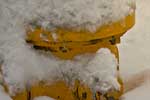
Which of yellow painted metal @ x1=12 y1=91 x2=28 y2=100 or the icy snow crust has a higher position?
the icy snow crust

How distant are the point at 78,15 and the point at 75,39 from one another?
0.21 ft

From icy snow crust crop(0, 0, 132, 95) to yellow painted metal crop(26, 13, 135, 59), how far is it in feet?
0.07

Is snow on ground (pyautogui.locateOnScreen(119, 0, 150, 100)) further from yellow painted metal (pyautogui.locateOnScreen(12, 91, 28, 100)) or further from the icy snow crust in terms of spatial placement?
yellow painted metal (pyautogui.locateOnScreen(12, 91, 28, 100))

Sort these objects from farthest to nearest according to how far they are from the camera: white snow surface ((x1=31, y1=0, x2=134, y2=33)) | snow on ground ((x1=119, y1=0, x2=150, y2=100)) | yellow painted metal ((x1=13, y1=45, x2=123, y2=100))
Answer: snow on ground ((x1=119, y1=0, x2=150, y2=100)) < yellow painted metal ((x1=13, y1=45, x2=123, y2=100)) < white snow surface ((x1=31, y1=0, x2=134, y2=33))

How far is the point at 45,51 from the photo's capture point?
41.3 inches

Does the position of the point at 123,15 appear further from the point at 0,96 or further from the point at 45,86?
the point at 0,96

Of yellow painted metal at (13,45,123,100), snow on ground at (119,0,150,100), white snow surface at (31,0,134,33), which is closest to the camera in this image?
white snow surface at (31,0,134,33)

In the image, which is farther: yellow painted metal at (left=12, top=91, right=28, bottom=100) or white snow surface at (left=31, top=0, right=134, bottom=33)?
yellow painted metal at (left=12, top=91, right=28, bottom=100)

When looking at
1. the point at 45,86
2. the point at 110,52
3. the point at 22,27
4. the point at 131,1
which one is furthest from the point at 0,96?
the point at 131,1

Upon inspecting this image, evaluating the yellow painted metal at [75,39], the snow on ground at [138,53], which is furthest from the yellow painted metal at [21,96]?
the snow on ground at [138,53]

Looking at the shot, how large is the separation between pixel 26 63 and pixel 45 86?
0.12 m

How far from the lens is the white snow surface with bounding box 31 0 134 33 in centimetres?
96

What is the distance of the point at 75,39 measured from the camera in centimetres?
97

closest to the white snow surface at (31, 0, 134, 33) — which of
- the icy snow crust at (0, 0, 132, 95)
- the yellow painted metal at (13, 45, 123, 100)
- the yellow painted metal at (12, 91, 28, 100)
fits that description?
the icy snow crust at (0, 0, 132, 95)
